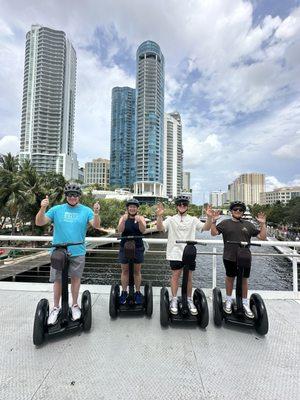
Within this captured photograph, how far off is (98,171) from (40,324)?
407ft

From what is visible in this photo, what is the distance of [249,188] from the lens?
13975cm

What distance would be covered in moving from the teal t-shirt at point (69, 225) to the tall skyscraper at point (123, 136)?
11204cm

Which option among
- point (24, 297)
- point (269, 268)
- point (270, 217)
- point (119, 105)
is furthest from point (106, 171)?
point (24, 297)

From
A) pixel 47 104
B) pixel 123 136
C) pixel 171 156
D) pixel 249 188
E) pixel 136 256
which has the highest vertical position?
pixel 47 104

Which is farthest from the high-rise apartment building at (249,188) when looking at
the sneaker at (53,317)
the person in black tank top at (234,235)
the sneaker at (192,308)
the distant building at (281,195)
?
the sneaker at (53,317)

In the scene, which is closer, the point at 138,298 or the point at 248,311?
the point at 248,311

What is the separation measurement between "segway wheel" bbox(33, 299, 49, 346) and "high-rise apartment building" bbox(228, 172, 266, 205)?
142315mm

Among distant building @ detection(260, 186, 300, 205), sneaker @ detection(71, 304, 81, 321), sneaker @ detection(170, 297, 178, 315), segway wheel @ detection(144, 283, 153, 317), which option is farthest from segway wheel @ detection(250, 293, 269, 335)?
distant building @ detection(260, 186, 300, 205)

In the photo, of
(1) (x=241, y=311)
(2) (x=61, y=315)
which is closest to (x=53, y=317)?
(2) (x=61, y=315)

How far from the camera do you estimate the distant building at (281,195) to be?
4400 inches

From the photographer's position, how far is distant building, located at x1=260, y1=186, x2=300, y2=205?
111750 millimetres

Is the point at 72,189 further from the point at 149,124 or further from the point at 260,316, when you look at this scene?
the point at 149,124

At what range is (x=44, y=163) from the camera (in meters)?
84.8

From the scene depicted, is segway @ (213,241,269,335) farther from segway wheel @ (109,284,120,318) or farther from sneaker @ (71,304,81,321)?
sneaker @ (71,304,81,321)
